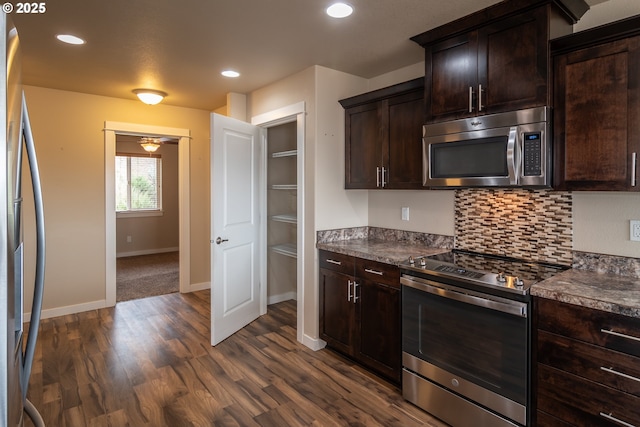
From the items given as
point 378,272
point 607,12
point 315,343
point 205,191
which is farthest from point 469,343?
point 205,191

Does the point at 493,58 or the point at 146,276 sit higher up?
the point at 493,58

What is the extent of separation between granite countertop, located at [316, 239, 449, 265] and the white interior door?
36.2 inches

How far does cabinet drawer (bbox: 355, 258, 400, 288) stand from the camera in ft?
8.70

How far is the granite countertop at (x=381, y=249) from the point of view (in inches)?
108

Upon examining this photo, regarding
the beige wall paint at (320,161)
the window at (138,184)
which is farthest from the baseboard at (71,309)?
the window at (138,184)

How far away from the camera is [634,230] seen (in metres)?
2.12

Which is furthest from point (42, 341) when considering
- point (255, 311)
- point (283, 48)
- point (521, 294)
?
point (521, 294)

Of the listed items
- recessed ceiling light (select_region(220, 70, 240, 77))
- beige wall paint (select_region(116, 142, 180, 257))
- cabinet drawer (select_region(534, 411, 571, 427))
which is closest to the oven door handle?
cabinet drawer (select_region(534, 411, 571, 427))

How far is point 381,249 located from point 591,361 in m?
1.55

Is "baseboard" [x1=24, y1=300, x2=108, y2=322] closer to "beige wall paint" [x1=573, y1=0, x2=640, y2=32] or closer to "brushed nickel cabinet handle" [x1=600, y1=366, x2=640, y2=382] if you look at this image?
"brushed nickel cabinet handle" [x1=600, y1=366, x2=640, y2=382]

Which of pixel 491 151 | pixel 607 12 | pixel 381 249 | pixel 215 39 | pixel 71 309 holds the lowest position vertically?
pixel 71 309

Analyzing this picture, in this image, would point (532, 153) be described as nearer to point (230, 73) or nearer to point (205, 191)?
point (230, 73)

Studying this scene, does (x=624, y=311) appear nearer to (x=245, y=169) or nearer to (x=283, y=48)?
(x=283, y=48)

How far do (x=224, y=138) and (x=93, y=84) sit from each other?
1.70 m
